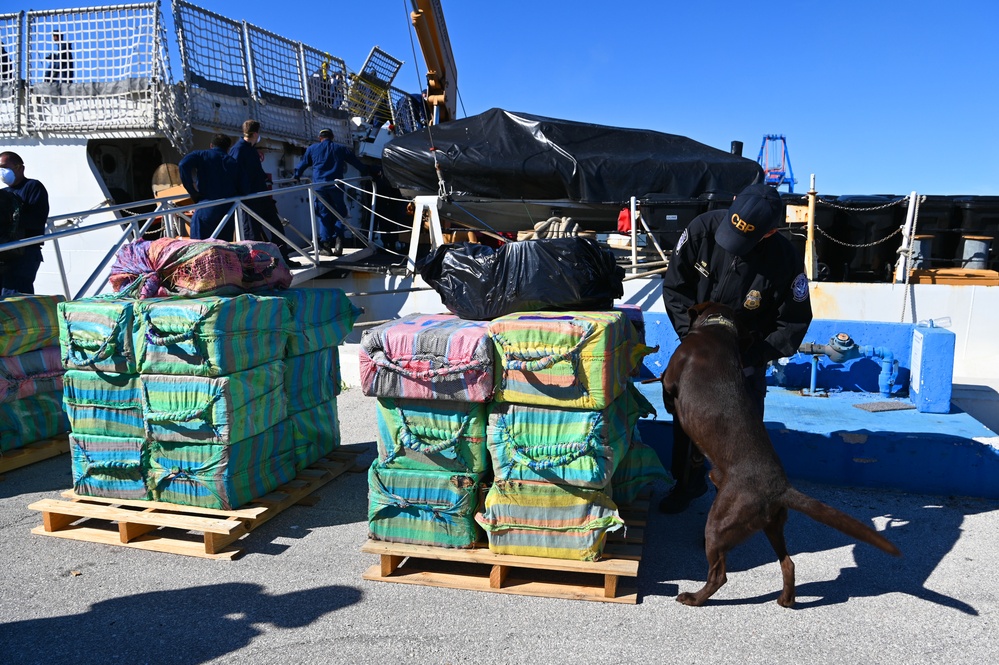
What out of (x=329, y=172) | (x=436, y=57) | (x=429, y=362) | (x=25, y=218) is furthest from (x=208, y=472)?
(x=436, y=57)

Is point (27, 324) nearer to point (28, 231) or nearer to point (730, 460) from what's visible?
point (28, 231)

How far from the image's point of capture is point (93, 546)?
397cm

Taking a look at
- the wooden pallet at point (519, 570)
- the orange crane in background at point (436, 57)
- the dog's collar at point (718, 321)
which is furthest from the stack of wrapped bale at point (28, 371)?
the orange crane in background at point (436, 57)

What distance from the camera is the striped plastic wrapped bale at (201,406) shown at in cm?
379

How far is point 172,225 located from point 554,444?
643 centimetres

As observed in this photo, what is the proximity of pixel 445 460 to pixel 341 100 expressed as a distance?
1199 centimetres

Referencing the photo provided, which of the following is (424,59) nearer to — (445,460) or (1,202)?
(1,202)

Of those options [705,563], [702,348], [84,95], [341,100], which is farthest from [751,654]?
[341,100]

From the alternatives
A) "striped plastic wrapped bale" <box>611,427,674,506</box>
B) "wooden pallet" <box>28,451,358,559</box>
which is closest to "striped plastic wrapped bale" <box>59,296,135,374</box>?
"wooden pallet" <box>28,451,358,559</box>

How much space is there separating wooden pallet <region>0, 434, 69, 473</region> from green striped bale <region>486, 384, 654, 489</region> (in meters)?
3.90

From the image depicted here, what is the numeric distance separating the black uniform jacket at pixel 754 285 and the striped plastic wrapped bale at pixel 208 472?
2588mm

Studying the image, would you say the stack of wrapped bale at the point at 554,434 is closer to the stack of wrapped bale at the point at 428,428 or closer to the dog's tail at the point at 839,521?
the stack of wrapped bale at the point at 428,428

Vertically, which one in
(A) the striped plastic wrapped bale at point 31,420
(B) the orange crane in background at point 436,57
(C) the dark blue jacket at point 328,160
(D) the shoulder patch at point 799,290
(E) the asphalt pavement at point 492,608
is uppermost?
(B) the orange crane in background at point 436,57

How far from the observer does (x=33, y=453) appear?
5.23m
